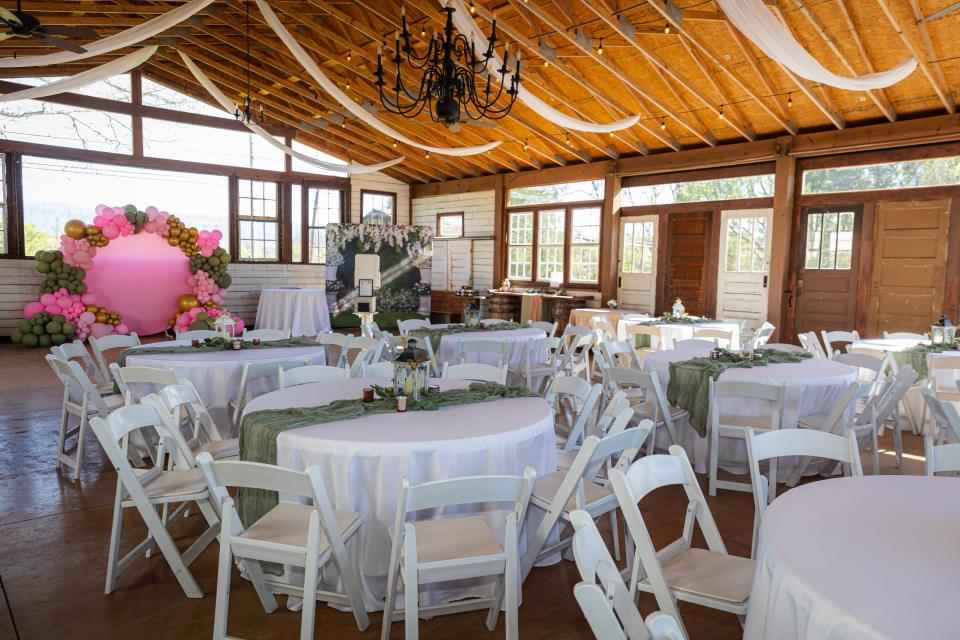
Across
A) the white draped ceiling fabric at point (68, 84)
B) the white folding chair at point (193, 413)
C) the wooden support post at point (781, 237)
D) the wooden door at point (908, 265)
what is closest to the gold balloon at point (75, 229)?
the white draped ceiling fabric at point (68, 84)

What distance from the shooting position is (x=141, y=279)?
37.6ft

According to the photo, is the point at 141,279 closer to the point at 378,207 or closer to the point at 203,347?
the point at 378,207

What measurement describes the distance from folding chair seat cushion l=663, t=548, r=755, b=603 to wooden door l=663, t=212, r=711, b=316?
9.03 m

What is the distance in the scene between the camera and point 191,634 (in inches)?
98.8

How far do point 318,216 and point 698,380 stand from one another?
12072 mm

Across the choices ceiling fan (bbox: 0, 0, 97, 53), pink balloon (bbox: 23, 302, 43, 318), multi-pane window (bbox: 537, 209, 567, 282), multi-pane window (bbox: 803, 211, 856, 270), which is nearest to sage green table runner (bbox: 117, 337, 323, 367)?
ceiling fan (bbox: 0, 0, 97, 53)

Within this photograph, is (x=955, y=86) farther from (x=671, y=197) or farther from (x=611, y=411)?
(x=611, y=411)

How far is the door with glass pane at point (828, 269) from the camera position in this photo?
899 cm

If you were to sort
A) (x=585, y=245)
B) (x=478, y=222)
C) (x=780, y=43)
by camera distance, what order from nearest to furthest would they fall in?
(x=780, y=43) → (x=585, y=245) → (x=478, y=222)

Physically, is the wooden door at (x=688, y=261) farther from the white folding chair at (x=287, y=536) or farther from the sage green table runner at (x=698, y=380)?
the white folding chair at (x=287, y=536)

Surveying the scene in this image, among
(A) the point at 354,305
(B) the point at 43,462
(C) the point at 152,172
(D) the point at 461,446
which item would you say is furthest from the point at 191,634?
(C) the point at 152,172

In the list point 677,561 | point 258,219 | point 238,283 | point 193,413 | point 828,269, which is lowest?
point 677,561

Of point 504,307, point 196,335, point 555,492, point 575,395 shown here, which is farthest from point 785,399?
point 504,307

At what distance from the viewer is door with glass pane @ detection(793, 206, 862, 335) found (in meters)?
8.99
